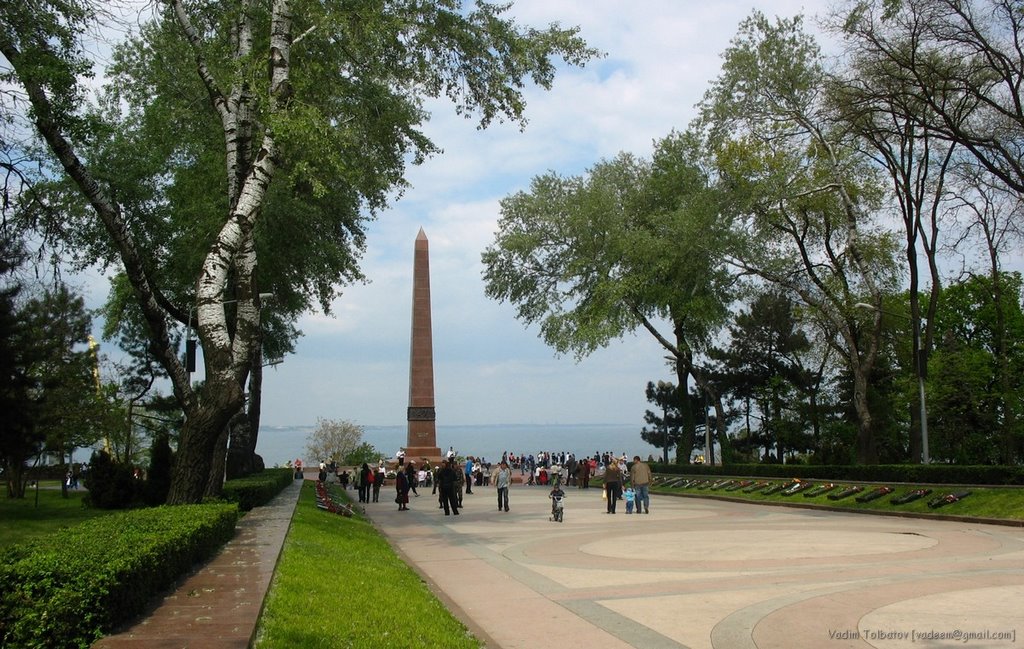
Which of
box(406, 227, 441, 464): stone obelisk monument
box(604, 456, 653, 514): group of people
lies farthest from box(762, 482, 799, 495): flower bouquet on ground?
box(406, 227, 441, 464): stone obelisk monument

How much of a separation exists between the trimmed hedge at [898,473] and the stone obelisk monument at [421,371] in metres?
19.8

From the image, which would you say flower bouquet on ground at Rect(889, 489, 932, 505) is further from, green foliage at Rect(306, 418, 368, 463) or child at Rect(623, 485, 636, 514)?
green foliage at Rect(306, 418, 368, 463)

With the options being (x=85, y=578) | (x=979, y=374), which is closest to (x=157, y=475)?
(x=85, y=578)

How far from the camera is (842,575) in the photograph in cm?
1159

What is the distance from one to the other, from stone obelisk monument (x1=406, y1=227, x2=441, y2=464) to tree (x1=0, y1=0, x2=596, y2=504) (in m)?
21.4

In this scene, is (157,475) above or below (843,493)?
above

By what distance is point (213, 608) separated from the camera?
7184mm

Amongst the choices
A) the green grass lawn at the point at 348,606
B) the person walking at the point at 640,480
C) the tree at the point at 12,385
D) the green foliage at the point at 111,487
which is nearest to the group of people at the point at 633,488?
the person walking at the point at 640,480

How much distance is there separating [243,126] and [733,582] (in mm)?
11054

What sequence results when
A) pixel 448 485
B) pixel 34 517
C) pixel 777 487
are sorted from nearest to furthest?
pixel 34 517 < pixel 448 485 < pixel 777 487

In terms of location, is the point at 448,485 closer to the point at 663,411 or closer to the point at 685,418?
the point at 685,418

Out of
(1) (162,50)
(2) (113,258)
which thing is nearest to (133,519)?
(1) (162,50)

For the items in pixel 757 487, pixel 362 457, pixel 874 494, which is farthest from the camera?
pixel 362 457

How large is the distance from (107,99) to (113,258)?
5533 mm
